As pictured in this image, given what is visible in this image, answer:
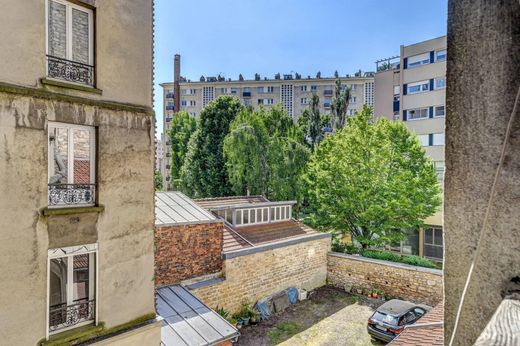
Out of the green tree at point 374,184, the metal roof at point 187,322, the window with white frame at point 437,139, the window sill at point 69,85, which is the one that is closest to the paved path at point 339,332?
the metal roof at point 187,322

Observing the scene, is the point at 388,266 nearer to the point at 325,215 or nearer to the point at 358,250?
the point at 358,250

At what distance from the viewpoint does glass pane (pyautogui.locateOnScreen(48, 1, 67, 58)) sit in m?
6.27

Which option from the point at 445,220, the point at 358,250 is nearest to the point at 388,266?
the point at 358,250

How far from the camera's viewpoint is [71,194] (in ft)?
21.4

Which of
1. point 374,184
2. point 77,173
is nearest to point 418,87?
point 374,184

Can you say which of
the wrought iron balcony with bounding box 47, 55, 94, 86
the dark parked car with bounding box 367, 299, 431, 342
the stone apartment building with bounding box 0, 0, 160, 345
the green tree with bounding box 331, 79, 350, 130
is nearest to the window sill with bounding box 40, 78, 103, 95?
the stone apartment building with bounding box 0, 0, 160, 345

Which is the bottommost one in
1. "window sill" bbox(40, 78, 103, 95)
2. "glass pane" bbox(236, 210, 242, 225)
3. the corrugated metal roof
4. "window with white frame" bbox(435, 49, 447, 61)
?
"glass pane" bbox(236, 210, 242, 225)

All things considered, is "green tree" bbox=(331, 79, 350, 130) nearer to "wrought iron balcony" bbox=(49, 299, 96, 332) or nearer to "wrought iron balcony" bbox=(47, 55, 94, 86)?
"wrought iron balcony" bbox=(47, 55, 94, 86)

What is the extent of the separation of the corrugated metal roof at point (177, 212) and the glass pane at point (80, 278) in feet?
15.7

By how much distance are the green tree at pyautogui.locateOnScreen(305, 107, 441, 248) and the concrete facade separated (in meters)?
16.5

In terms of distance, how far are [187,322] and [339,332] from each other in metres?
6.63

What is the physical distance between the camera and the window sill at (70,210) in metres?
6.11

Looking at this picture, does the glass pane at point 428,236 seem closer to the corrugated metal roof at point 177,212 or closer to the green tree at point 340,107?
the green tree at point 340,107

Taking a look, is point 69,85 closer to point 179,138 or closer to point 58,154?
point 58,154
